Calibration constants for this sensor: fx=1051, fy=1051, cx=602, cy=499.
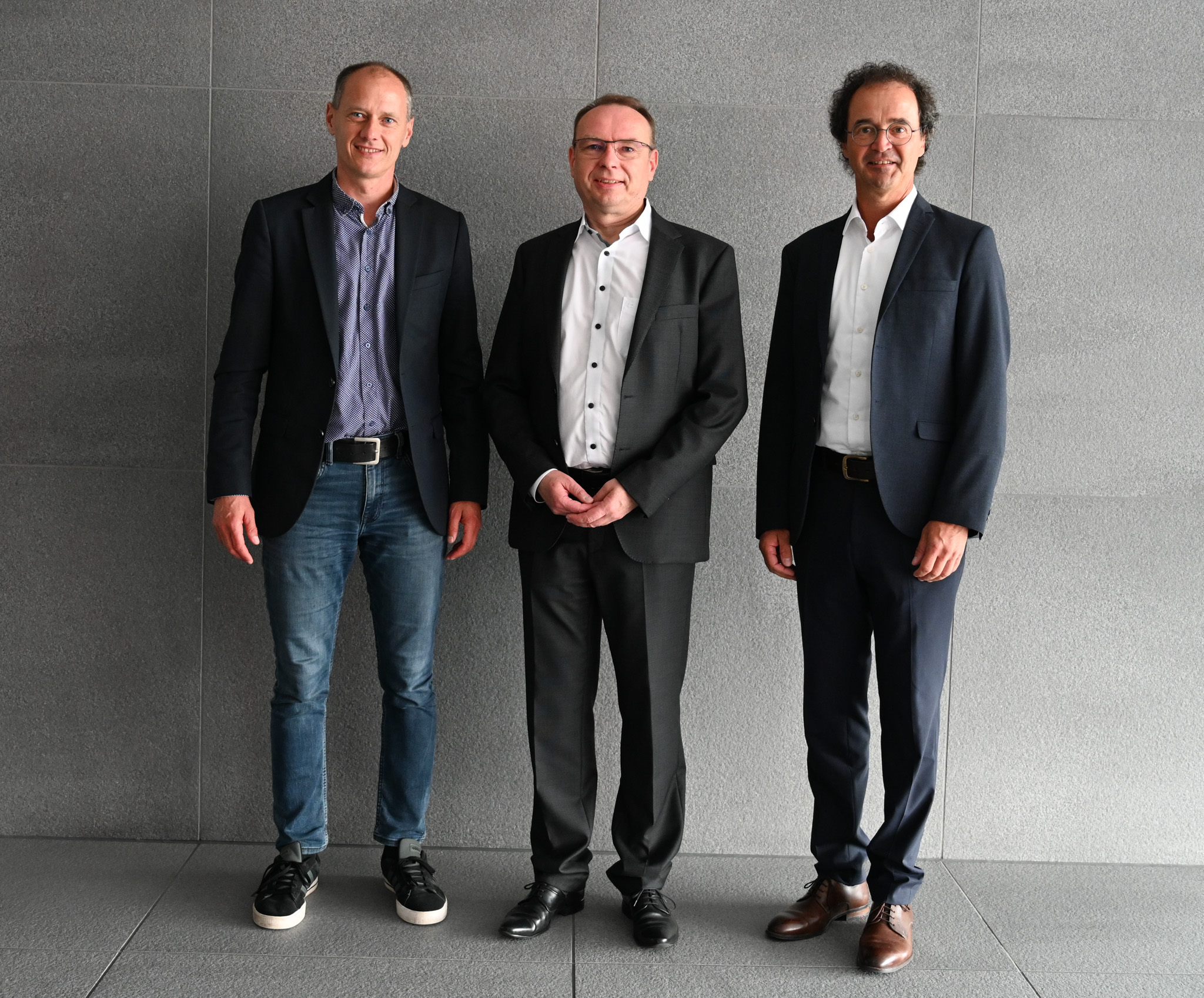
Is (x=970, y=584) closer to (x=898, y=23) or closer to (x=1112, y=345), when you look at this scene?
(x=1112, y=345)

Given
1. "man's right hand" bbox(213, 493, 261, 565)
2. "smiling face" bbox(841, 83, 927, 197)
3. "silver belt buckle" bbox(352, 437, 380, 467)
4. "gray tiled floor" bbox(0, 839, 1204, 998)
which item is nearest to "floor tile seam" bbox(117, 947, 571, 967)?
"gray tiled floor" bbox(0, 839, 1204, 998)

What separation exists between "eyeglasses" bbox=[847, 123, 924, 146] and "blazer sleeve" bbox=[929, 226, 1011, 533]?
0.89ft

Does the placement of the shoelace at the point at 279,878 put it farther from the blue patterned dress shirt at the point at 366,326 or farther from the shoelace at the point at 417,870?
the blue patterned dress shirt at the point at 366,326

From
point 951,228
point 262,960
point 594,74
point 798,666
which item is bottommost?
point 262,960

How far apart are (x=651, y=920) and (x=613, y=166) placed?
172 centimetres

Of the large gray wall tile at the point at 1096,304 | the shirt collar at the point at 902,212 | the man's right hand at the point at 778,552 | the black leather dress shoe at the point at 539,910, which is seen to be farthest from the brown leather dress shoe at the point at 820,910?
the shirt collar at the point at 902,212

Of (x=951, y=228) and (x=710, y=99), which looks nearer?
(x=951, y=228)

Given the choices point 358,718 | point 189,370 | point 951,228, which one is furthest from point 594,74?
point 358,718

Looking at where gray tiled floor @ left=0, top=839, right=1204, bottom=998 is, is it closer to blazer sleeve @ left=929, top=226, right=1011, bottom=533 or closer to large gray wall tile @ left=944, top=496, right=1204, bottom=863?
large gray wall tile @ left=944, top=496, right=1204, bottom=863

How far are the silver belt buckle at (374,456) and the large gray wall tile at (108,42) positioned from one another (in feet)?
4.04

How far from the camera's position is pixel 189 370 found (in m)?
2.98

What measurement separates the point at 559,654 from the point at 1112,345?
180 cm

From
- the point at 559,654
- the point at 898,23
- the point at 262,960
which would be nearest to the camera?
the point at 262,960

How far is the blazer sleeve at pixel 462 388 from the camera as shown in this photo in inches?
100
